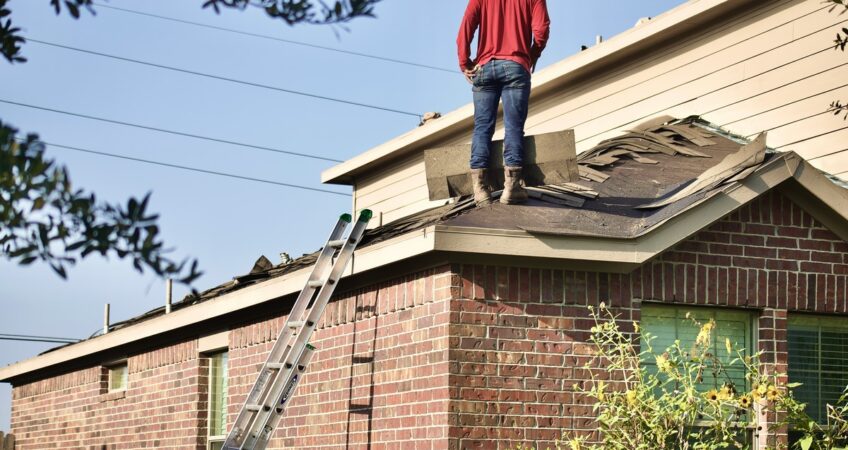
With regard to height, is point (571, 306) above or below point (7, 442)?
above

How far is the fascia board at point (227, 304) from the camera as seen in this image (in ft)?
31.0

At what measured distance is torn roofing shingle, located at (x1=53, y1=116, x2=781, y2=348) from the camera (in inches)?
375

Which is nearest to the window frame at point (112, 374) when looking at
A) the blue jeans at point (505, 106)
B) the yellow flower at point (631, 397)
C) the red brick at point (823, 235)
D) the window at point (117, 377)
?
the window at point (117, 377)

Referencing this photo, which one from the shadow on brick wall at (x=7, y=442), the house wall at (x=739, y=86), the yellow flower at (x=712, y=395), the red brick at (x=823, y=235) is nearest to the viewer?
the yellow flower at (x=712, y=395)

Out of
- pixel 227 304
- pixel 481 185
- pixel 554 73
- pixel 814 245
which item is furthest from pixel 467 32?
pixel 554 73

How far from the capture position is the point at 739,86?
42.7 ft

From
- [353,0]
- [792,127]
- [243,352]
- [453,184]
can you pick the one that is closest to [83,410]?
[243,352]

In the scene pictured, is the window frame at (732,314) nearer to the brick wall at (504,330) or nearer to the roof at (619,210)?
the brick wall at (504,330)

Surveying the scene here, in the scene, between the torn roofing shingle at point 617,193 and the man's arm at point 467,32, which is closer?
the torn roofing shingle at point 617,193

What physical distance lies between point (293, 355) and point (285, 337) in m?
0.39

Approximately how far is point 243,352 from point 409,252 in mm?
4023

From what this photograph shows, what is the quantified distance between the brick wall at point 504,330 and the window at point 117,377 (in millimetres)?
4888

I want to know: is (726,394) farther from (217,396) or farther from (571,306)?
(217,396)

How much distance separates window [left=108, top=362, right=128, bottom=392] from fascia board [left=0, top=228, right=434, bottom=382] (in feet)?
1.16
